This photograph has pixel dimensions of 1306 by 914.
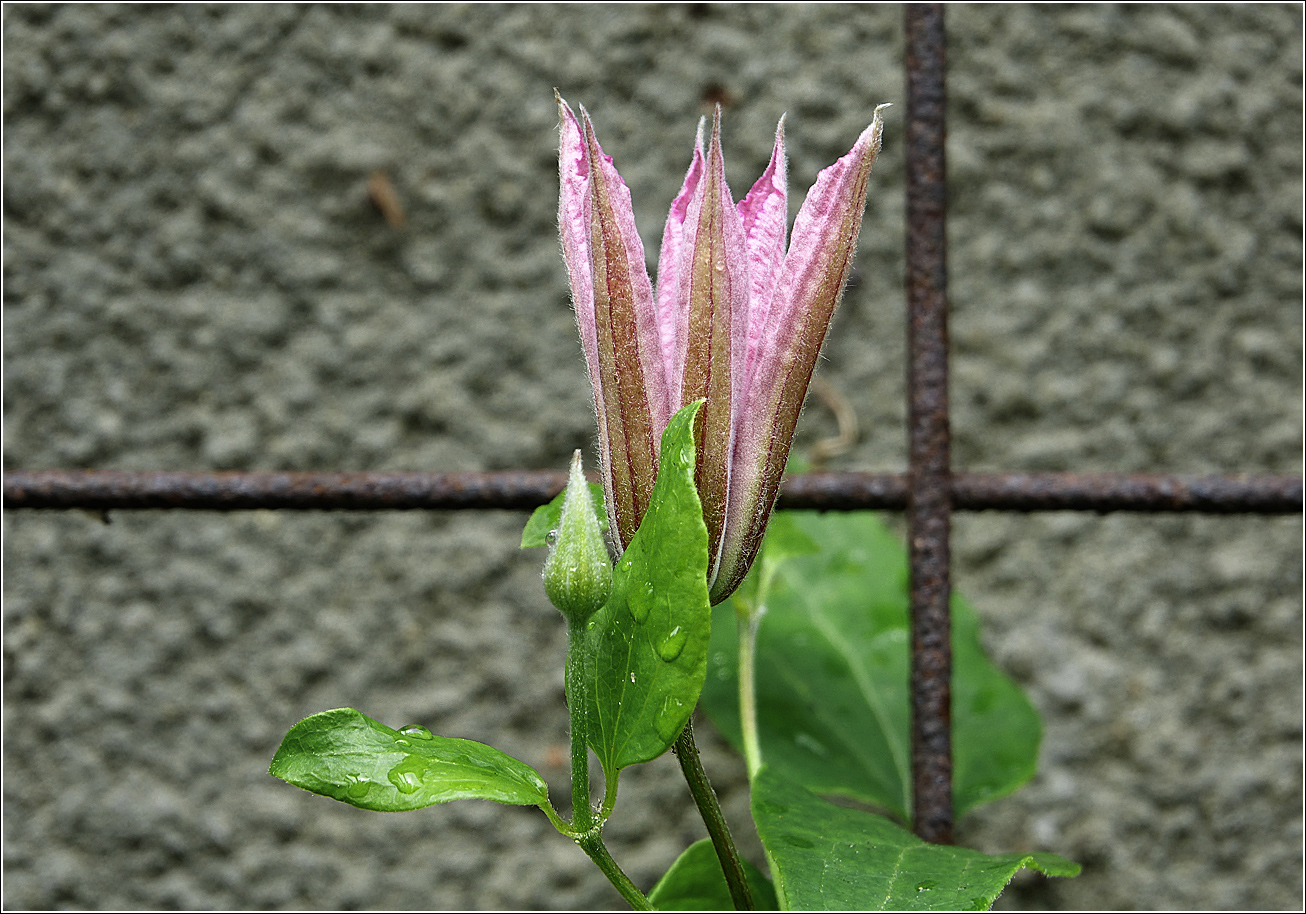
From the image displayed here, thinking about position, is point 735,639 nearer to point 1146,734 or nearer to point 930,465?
point 930,465

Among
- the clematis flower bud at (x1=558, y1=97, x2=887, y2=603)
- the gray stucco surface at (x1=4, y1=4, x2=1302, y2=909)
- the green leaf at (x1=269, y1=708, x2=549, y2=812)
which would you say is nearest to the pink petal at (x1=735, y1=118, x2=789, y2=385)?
the clematis flower bud at (x1=558, y1=97, x2=887, y2=603)

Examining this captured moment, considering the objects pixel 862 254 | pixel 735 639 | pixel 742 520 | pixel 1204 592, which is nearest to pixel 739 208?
pixel 742 520

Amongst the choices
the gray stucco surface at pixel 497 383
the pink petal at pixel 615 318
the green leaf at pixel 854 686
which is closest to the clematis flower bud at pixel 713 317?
the pink petal at pixel 615 318

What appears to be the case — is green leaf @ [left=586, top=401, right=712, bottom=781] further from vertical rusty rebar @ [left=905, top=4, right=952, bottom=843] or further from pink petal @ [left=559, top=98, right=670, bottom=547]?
vertical rusty rebar @ [left=905, top=4, right=952, bottom=843]

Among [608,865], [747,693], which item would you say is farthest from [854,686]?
[608,865]

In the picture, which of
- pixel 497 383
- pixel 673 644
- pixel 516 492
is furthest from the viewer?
pixel 497 383

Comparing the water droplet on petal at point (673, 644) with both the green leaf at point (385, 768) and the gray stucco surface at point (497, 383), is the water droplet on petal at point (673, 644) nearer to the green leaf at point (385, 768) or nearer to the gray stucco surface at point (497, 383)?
the green leaf at point (385, 768)

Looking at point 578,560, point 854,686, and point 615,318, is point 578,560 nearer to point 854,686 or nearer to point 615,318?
point 615,318
